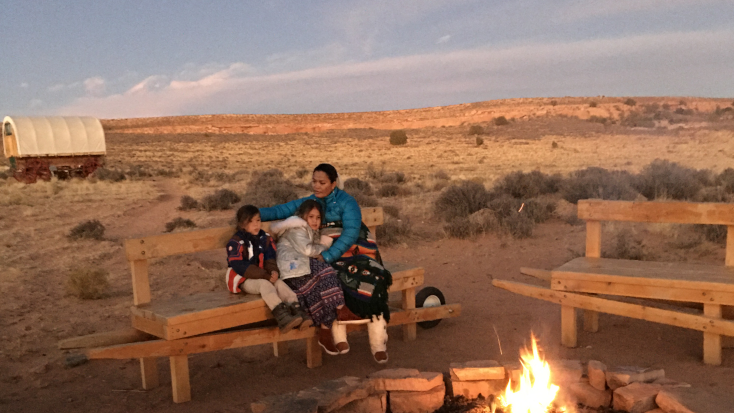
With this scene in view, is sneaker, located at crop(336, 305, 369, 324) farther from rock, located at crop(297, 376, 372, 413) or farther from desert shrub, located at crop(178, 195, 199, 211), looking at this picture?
desert shrub, located at crop(178, 195, 199, 211)

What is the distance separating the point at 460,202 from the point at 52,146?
18.4 m

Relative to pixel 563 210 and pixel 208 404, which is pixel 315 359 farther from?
pixel 563 210

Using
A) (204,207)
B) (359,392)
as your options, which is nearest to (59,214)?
(204,207)

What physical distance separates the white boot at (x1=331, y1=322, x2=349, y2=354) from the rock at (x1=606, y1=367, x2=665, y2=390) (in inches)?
69.6

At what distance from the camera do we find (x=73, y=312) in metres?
6.41

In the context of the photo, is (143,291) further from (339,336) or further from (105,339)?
(339,336)

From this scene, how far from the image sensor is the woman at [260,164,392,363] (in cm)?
443

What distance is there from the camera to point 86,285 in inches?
270

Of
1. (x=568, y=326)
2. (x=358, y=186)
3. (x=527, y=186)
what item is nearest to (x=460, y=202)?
(x=527, y=186)

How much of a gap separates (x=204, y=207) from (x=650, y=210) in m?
11.1

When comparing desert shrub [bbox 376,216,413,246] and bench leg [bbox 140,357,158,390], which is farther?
desert shrub [bbox 376,216,413,246]

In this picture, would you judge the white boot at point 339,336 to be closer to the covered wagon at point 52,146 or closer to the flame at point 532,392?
the flame at point 532,392

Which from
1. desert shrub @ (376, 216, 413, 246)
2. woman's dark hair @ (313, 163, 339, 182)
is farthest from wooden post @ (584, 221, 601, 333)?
desert shrub @ (376, 216, 413, 246)

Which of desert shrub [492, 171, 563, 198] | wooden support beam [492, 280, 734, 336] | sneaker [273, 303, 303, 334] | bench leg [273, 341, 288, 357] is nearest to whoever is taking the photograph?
sneaker [273, 303, 303, 334]
